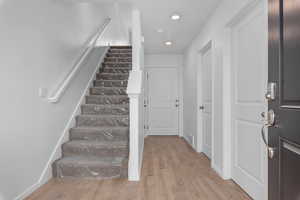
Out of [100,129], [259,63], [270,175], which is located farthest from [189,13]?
[270,175]

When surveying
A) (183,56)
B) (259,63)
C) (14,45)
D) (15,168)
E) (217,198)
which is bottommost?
(217,198)

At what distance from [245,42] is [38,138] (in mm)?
2449

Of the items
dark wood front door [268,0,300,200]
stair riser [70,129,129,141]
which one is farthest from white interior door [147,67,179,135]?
dark wood front door [268,0,300,200]

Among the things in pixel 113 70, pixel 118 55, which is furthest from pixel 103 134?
pixel 118 55

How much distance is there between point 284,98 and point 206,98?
2.92 metres

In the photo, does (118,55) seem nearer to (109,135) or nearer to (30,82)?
(109,135)

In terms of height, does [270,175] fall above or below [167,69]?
below

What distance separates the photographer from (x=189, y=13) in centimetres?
310

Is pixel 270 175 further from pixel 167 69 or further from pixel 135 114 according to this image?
pixel 167 69

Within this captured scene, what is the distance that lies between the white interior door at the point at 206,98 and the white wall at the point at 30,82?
7.24 ft

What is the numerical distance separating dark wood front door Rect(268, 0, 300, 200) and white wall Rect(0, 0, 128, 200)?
1949 mm

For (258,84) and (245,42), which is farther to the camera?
(245,42)

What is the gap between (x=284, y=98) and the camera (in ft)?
2.80

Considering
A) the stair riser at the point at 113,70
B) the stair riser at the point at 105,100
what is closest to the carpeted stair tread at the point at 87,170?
the stair riser at the point at 105,100
